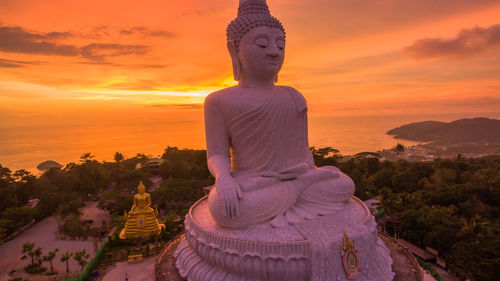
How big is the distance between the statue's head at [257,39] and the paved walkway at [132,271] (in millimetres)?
6973

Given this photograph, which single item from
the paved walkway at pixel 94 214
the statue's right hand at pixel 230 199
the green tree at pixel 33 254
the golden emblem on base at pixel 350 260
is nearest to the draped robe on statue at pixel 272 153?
the statue's right hand at pixel 230 199

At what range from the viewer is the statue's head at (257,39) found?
695 centimetres

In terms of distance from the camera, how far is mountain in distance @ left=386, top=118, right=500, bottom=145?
78375 millimetres

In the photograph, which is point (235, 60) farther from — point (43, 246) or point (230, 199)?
point (43, 246)

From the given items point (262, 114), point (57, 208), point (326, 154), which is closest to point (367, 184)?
point (326, 154)

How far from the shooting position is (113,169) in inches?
1078

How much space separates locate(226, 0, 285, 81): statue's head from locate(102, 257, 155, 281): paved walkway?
275 inches

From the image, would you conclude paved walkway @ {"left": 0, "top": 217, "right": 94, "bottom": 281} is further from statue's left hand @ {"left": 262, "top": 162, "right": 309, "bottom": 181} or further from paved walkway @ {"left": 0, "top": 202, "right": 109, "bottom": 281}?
statue's left hand @ {"left": 262, "top": 162, "right": 309, "bottom": 181}

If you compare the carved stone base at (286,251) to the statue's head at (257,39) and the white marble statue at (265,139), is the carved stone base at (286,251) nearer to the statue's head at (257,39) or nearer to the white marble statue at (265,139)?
the white marble statue at (265,139)

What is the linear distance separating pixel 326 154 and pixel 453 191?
13343mm

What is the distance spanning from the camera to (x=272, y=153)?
7.22 metres

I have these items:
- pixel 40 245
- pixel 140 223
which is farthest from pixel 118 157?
pixel 140 223

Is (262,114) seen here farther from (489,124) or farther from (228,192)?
(489,124)

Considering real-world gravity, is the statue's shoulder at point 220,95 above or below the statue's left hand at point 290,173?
above
